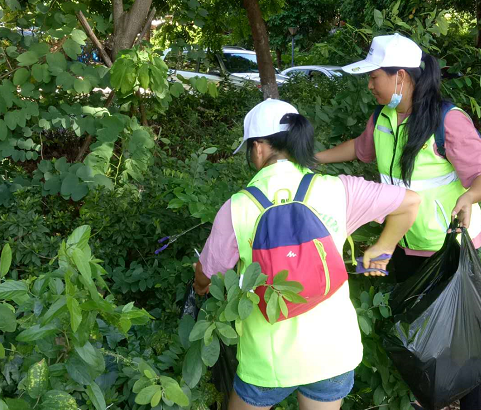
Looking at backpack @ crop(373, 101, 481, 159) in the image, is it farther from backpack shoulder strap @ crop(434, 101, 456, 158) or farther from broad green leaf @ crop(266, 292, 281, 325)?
broad green leaf @ crop(266, 292, 281, 325)

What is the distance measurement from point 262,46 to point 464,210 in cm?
603

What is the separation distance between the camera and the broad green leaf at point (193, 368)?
180 centimetres

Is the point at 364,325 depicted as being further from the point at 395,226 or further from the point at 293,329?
the point at 293,329

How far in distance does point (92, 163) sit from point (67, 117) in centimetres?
45

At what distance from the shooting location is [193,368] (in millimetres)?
1805

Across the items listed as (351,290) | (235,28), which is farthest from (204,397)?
(235,28)

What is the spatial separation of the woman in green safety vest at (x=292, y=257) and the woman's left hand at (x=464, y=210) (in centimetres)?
46

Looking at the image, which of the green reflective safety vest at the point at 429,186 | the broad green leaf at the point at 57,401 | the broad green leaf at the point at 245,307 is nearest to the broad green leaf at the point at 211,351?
the broad green leaf at the point at 245,307

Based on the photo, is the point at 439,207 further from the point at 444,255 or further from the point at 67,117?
the point at 67,117

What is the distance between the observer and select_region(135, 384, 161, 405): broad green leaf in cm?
161

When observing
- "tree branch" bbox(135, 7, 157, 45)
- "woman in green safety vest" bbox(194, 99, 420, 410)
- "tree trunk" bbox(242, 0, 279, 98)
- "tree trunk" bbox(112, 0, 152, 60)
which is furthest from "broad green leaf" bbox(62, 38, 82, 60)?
"tree trunk" bbox(242, 0, 279, 98)

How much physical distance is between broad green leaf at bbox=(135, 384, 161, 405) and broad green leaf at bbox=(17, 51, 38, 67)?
2.83m

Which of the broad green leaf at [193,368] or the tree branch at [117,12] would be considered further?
the tree branch at [117,12]

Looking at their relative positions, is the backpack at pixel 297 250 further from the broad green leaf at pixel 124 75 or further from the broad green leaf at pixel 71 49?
the broad green leaf at pixel 71 49
